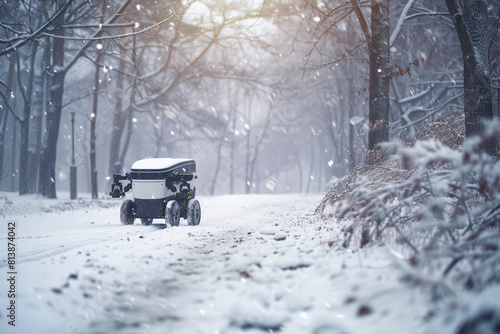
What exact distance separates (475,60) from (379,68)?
7.13ft

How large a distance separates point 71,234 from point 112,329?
4705 millimetres

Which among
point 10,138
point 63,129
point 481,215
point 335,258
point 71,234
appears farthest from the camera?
point 63,129

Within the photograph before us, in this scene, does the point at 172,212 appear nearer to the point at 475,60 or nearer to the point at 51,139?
the point at 475,60

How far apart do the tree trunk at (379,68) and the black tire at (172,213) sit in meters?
4.70

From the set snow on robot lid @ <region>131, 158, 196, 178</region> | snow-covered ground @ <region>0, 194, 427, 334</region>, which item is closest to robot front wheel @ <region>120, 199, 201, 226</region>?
snow on robot lid @ <region>131, 158, 196, 178</region>

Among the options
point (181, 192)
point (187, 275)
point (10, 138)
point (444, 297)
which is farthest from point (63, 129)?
point (444, 297)

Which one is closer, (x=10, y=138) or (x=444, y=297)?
(x=444, y=297)

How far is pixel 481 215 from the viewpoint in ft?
11.4

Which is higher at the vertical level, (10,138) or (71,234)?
(10,138)

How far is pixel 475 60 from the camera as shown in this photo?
5961 millimetres

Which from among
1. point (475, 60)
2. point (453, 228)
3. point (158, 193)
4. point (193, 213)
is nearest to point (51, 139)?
point (158, 193)

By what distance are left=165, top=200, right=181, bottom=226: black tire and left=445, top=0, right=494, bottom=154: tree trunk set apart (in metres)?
5.98

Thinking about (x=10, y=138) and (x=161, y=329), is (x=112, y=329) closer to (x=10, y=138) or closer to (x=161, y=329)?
(x=161, y=329)

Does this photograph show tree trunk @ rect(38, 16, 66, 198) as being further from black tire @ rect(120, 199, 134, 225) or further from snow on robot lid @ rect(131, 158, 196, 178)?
snow on robot lid @ rect(131, 158, 196, 178)
